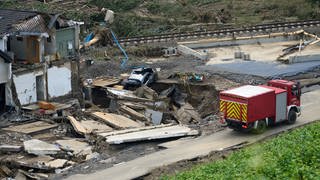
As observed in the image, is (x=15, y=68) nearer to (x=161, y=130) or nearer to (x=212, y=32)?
(x=161, y=130)

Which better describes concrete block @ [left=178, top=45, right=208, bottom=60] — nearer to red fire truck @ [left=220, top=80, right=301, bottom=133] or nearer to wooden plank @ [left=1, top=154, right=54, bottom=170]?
red fire truck @ [left=220, top=80, right=301, bottom=133]

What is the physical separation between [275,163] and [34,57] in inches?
746

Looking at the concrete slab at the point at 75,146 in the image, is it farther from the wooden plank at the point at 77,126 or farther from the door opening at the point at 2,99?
the door opening at the point at 2,99

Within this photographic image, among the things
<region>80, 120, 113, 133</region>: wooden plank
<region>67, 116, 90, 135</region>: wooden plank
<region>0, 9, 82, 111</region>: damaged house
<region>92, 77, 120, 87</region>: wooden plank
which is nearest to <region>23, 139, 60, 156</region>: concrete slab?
<region>67, 116, 90, 135</region>: wooden plank

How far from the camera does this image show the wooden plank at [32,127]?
31.2 m

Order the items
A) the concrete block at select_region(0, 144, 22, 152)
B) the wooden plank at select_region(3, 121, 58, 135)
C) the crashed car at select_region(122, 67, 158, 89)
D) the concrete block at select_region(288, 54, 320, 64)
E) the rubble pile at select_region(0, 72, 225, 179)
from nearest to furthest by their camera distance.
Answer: the rubble pile at select_region(0, 72, 225, 179) < the concrete block at select_region(0, 144, 22, 152) < the wooden plank at select_region(3, 121, 58, 135) < the crashed car at select_region(122, 67, 158, 89) < the concrete block at select_region(288, 54, 320, 64)

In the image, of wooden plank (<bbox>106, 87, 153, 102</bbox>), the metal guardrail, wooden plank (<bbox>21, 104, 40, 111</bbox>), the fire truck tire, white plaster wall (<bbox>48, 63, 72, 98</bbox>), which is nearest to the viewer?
the fire truck tire

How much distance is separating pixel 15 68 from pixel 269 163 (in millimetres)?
17900

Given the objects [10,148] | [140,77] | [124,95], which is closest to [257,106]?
[124,95]

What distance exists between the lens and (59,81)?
3756cm

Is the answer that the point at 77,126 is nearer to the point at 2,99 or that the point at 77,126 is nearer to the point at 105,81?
the point at 2,99

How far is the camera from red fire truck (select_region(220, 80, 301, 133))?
2936cm

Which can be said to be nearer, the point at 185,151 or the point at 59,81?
the point at 185,151

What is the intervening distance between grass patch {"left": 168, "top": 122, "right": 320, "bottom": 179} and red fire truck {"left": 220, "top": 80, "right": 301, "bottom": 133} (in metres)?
4.90
